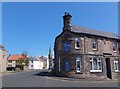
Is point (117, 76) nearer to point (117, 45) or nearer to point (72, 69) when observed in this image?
point (117, 45)

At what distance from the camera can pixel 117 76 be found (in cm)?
3359

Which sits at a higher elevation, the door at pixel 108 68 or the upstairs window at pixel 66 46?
the upstairs window at pixel 66 46

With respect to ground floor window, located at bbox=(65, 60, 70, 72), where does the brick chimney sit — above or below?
above

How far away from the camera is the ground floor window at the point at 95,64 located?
31.6 metres

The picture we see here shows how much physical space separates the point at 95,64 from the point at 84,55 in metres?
2.39

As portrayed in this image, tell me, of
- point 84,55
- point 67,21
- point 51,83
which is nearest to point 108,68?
point 84,55

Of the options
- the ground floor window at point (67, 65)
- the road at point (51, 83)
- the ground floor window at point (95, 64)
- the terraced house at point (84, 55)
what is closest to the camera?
the road at point (51, 83)

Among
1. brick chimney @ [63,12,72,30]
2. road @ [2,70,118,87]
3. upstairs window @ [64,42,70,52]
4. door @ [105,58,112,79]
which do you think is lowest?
road @ [2,70,118,87]

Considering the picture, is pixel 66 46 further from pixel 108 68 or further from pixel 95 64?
pixel 108 68

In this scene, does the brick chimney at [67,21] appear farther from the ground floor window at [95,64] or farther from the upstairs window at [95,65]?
the upstairs window at [95,65]

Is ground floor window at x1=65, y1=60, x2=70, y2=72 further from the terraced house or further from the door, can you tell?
the door

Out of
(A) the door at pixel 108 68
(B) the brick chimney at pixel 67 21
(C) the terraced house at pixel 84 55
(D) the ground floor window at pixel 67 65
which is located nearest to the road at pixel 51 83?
(C) the terraced house at pixel 84 55

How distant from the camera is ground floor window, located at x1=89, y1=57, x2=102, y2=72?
31578 mm

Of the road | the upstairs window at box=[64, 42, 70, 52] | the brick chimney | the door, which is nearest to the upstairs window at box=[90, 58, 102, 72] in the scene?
the door
